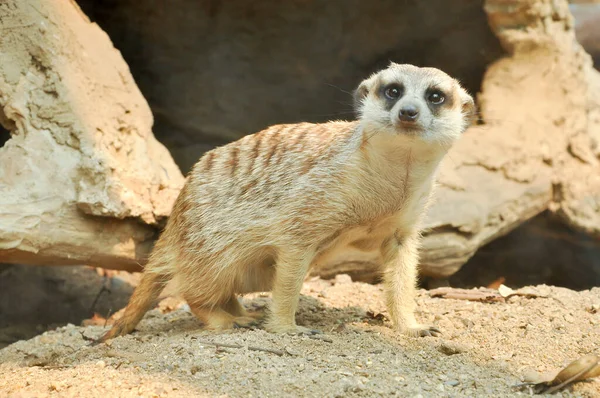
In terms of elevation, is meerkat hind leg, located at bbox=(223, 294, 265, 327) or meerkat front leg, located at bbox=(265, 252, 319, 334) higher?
meerkat front leg, located at bbox=(265, 252, 319, 334)

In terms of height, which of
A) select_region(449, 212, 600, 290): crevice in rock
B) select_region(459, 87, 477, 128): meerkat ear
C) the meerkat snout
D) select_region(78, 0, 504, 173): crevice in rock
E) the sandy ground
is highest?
select_region(78, 0, 504, 173): crevice in rock

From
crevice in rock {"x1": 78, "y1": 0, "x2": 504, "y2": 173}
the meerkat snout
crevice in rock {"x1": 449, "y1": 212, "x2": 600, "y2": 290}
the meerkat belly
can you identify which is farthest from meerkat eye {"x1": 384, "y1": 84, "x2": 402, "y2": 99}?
crevice in rock {"x1": 449, "y1": 212, "x2": 600, "y2": 290}

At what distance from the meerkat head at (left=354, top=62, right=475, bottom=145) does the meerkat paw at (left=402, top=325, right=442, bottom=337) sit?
892 mm

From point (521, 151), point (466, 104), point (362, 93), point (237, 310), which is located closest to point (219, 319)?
point (237, 310)

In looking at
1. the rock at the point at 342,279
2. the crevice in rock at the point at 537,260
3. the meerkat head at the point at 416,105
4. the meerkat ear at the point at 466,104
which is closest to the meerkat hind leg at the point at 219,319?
the rock at the point at 342,279

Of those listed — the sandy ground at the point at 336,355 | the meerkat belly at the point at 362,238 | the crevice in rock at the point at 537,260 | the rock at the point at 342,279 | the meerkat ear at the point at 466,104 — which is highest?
the meerkat ear at the point at 466,104

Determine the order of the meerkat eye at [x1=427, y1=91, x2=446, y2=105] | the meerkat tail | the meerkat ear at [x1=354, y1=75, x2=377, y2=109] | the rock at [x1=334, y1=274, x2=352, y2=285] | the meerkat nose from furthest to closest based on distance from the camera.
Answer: the rock at [x1=334, y1=274, x2=352, y2=285]
the meerkat tail
the meerkat ear at [x1=354, y1=75, x2=377, y2=109]
the meerkat eye at [x1=427, y1=91, x2=446, y2=105]
the meerkat nose

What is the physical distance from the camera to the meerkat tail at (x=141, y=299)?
3.31 metres

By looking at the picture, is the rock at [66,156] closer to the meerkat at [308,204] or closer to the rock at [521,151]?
the meerkat at [308,204]

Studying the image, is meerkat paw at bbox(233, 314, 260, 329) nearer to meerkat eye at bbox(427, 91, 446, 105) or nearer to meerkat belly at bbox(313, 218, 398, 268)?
meerkat belly at bbox(313, 218, 398, 268)

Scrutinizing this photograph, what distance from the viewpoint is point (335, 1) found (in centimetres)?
514

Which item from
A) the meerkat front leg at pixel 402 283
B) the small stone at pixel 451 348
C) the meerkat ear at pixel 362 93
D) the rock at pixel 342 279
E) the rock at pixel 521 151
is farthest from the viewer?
the rock at pixel 521 151

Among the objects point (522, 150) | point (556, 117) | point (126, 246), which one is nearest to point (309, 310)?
point (126, 246)

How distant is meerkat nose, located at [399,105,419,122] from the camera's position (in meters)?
2.61
